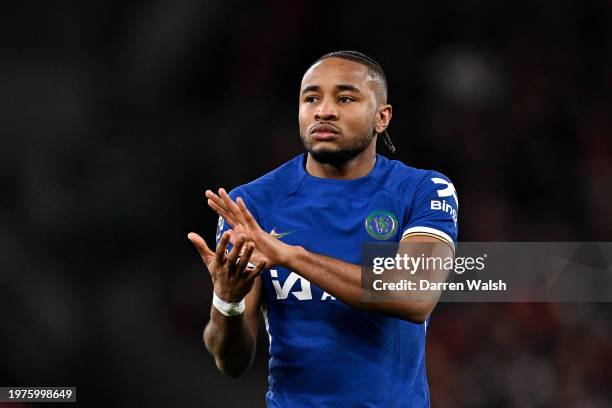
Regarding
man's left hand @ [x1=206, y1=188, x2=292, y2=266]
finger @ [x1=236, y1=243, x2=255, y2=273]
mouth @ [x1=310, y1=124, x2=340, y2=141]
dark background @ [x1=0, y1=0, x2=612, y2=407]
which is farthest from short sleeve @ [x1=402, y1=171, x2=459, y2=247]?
dark background @ [x1=0, y1=0, x2=612, y2=407]

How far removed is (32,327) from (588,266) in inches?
173

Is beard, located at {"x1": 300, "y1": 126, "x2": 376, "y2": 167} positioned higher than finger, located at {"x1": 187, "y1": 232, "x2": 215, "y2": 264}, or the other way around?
beard, located at {"x1": 300, "y1": 126, "x2": 376, "y2": 167}

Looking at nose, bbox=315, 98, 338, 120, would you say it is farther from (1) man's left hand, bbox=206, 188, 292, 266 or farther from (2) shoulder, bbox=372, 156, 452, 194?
(1) man's left hand, bbox=206, 188, 292, 266

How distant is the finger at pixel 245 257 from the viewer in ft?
9.81

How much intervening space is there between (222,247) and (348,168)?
920 millimetres

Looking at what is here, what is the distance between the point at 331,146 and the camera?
3623 mm

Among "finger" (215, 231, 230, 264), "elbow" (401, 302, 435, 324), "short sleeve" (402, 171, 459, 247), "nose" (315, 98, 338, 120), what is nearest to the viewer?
"finger" (215, 231, 230, 264)

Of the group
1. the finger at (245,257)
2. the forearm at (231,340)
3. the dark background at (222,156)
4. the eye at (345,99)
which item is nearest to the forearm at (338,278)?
the finger at (245,257)

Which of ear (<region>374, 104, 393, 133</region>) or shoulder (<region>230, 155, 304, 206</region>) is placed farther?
ear (<region>374, 104, 393, 133</region>)

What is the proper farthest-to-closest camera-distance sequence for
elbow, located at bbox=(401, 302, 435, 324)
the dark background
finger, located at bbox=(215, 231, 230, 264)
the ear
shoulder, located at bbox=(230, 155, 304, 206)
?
the dark background < the ear < shoulder, located at bbox=(230, 155, 304, 206) < elbow, located at bbox=(401, 302, 435, 324) < finger, located at bbox=(215, 231, 230, 264)

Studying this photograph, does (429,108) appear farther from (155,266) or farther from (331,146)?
(331,146)

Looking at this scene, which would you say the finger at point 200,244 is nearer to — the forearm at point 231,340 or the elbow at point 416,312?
the forearm at point 231,340

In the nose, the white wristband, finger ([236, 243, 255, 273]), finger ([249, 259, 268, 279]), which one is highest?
the nose

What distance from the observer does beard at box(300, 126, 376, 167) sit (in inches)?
143
